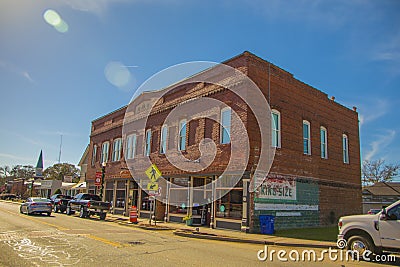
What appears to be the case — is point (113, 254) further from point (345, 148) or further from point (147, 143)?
point (345, 148)

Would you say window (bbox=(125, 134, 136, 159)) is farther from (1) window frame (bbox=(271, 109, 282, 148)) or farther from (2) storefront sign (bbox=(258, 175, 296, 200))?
(2) storefront sign (bbox=(258, 175, 296, 200))

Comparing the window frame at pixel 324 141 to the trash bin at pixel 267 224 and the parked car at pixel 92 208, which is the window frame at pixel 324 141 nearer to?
the trash bin at pixel 267 224

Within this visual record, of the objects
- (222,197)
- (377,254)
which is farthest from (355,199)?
(377,254)

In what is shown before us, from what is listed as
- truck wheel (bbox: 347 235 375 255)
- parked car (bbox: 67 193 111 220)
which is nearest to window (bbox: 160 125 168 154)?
parked car (bbox: 67 193 111 220)

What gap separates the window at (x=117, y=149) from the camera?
2994cm

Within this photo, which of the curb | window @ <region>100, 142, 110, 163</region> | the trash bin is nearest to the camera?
the curb

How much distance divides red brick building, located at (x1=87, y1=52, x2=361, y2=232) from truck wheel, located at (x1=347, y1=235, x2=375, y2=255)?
6361 millimetres

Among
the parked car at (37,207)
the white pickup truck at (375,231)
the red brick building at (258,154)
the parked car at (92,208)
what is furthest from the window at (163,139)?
the white pickup truck at (375,231)

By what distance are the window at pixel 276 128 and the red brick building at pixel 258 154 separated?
6 centimetres

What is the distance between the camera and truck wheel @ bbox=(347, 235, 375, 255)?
958 cm

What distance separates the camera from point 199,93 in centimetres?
2098

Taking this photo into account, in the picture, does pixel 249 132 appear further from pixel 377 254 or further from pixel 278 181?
pixel 377 254

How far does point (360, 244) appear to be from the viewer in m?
9.80

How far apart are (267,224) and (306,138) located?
752cm
